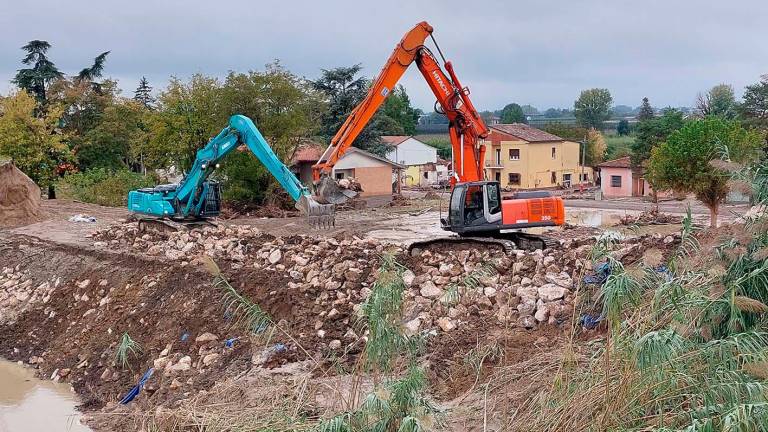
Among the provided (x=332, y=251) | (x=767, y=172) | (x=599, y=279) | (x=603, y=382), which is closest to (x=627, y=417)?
(x=603, y=382)

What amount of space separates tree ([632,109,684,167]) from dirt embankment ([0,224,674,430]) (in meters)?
28.5

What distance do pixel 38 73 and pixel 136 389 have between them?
1524 inches

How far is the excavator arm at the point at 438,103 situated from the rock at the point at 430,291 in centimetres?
680

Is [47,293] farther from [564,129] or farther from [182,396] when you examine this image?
[564,129]

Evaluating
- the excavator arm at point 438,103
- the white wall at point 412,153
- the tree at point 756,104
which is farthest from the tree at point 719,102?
the excavator arm at point 438,103

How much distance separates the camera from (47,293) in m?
15.6

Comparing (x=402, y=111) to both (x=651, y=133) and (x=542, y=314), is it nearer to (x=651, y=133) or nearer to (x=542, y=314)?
(x=651, y=133)

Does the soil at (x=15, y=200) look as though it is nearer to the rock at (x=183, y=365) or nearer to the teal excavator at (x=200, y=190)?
the teal excavator at (x=200, y=190)

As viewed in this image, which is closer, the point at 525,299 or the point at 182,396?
the point at 182,396

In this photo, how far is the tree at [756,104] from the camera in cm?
4597

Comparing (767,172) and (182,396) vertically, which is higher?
(767,172)

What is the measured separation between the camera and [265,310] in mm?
11789

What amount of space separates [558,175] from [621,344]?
46.0 m

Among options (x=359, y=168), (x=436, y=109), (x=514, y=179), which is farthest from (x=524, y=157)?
(x=436, y=109)
